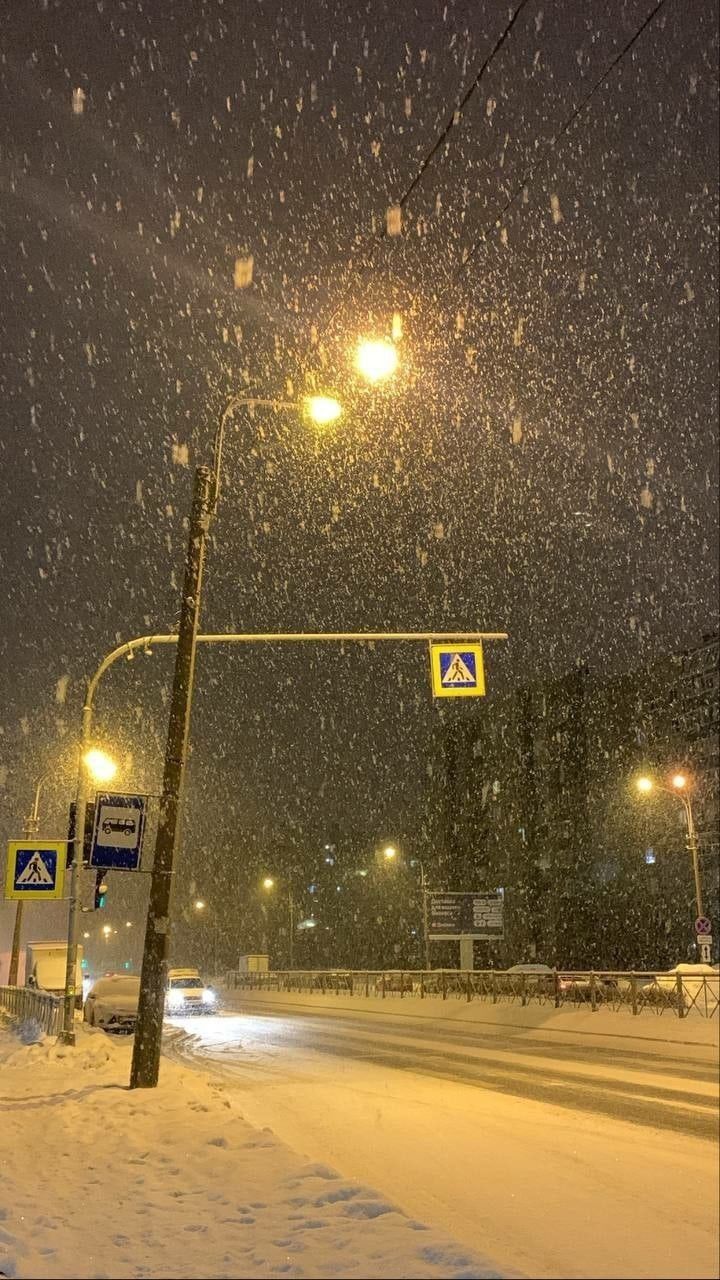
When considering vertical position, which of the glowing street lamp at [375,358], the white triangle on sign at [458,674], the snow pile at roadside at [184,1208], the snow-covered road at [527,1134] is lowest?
the snow-covered road at [527,1134]

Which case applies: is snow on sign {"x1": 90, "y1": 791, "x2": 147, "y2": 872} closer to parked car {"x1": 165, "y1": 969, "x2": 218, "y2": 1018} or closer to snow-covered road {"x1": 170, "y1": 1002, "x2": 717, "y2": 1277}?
snow-covered road {"x1": 170, "y1": 1002, "x2": 717, "y2": 1277}

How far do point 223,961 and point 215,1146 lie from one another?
8750 centimetres

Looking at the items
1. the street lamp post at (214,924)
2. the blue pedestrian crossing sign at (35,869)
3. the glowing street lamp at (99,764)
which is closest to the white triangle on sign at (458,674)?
the glowing street lamp at (99,764)

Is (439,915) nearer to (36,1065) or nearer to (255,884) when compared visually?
(36,1065)

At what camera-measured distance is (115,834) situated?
12.7 m

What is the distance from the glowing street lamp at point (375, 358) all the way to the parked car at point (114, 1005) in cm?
1644

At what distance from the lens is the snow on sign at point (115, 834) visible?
41.5ft

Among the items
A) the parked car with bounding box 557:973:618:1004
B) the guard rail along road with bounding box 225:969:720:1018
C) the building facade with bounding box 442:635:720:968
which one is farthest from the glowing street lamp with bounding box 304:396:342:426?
the building facade with bounding box 442:635:720:968

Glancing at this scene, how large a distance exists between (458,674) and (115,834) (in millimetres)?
5258

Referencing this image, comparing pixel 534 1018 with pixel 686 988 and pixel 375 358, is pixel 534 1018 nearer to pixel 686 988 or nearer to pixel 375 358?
pixel 686 988

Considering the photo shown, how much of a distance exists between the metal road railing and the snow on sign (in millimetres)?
8154

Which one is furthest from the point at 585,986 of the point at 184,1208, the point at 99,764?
the point at 184,1208

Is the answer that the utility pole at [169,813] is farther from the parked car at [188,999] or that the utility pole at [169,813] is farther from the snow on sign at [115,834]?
the parked car at [188,999]

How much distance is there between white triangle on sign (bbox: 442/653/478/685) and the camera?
1478 centimetres
